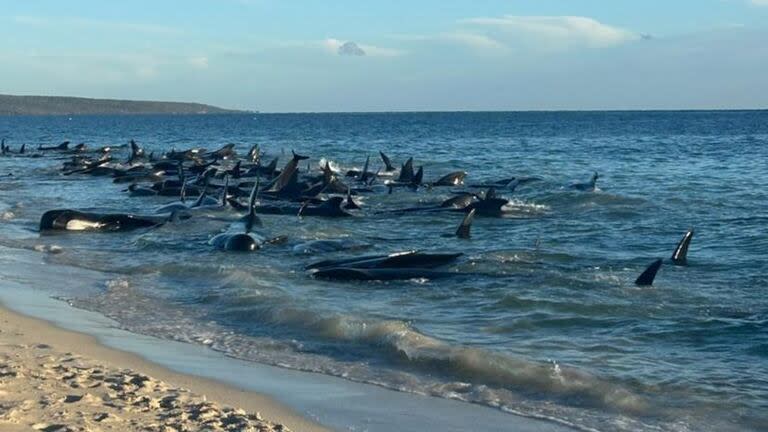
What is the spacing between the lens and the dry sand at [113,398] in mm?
6984

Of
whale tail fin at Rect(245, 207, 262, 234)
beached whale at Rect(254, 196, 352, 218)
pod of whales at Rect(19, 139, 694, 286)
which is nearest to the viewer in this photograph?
pod of whales at Rect(19, 139, 694, 286)

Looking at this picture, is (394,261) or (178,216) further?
(178,216)

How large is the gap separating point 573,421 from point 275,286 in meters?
6.41

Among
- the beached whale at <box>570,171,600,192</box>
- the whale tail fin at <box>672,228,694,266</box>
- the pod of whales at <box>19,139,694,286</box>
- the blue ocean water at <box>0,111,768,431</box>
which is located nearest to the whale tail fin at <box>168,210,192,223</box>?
the pod of whales at <box>19,139,694,286</box>

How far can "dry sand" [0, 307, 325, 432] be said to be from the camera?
6.98 metres

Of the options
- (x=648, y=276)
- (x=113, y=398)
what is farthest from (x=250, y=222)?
(x=113, y=398)

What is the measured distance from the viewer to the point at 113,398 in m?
7.67

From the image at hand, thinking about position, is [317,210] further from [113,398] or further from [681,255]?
[113,398]

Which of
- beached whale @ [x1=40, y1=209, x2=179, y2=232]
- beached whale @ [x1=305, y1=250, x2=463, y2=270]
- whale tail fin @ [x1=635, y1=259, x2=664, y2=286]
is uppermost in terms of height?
whale tail fin @ [x1=635, y1=259, x2=664, y2=286]

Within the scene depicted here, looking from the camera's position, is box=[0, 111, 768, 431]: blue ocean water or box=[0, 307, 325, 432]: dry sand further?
box=[0, 111, 768, 431]: blue ocean water

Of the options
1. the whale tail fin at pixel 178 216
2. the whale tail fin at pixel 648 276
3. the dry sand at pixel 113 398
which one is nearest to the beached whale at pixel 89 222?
the whale tail fin at pixel 178 216

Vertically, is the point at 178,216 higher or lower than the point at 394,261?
lower

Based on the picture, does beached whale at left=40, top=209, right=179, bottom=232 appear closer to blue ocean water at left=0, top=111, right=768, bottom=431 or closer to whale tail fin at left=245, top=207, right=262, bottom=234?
blue ocean water at left=0, top=111, right=768, bottom=431

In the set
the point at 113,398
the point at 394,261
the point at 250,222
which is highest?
the point at 113,398
